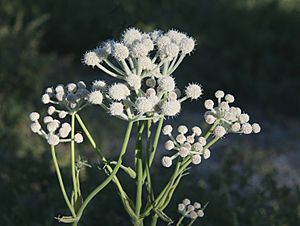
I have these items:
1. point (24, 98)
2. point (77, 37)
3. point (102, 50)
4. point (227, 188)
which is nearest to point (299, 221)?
point (227, 188)

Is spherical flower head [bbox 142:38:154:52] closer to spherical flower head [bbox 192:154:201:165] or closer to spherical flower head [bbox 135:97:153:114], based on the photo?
spherical flower head [bbox 135:97:153:114]

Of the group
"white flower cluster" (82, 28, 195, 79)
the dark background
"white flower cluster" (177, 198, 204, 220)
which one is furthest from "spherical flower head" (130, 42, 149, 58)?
the dark background

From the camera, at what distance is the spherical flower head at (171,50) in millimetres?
1500

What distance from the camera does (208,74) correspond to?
202 inches

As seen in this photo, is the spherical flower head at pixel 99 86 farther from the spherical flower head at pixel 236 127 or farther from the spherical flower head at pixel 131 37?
the spherical flower head at pixel 236 127

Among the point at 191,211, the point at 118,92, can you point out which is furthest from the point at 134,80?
the point at 191,211

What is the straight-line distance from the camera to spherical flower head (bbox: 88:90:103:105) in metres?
1.48

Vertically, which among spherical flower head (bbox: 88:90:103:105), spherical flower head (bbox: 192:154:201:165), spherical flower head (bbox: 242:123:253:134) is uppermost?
spherical flower head (bbox: 242:123:253:134)

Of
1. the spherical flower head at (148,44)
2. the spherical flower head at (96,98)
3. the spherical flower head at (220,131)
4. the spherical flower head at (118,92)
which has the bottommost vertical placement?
the spherical flower head at (96,98)

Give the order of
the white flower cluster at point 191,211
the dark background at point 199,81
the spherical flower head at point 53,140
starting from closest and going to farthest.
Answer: the spherical flower head at point 53,140 < the white flower cluster at point 191,211 < the dark background at point 199,81

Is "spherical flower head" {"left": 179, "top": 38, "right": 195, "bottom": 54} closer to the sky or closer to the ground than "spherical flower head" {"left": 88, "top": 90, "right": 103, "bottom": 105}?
closer to the sky

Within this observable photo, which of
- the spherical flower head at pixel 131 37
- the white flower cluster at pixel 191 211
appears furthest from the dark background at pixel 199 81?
the spherical flower head at pixel 131 37

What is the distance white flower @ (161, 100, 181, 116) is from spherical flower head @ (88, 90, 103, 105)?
5.8 inches

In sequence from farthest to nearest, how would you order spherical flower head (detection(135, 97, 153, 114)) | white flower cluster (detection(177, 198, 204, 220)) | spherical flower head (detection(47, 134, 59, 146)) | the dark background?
1. the dark background
2. white flower cluster (detection(177, 198, 204, 220))
3. spherical flower head (detection(47, 134, 59, 146))
4. spherical flower head (detection(135, 97, 153, 114))
